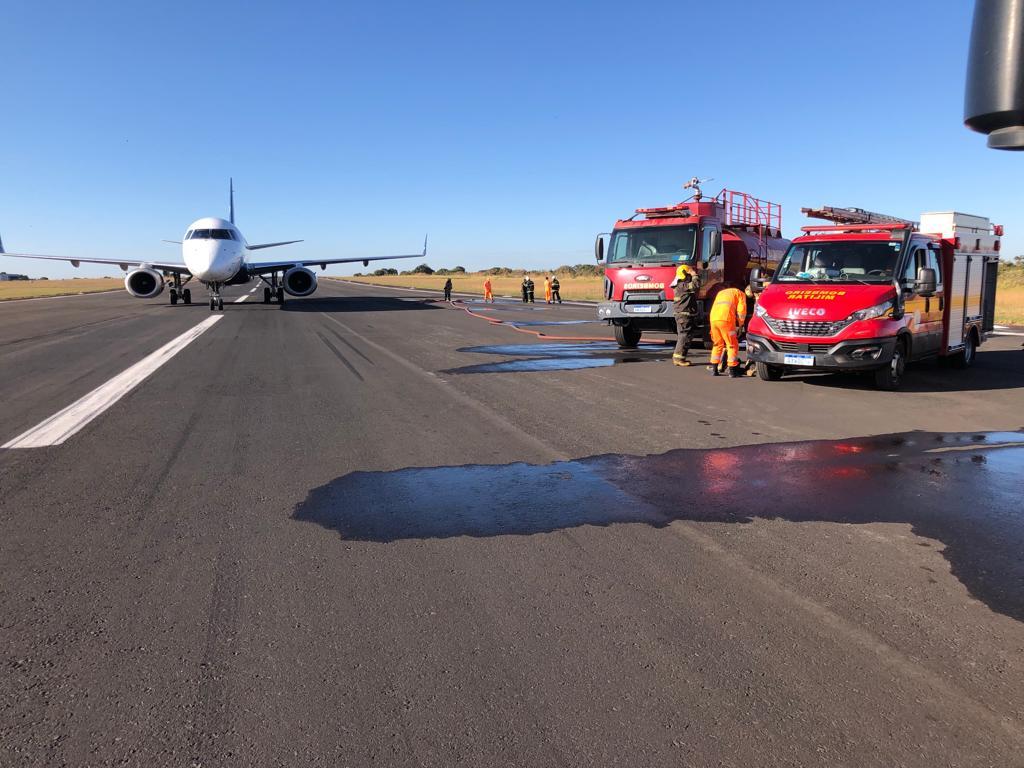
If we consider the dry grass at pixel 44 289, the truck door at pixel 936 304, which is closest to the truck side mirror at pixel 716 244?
the truck door at pixel 936 304

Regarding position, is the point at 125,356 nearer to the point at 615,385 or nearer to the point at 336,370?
the point at 336,370

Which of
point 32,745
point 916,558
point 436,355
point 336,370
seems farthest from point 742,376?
point 32,745

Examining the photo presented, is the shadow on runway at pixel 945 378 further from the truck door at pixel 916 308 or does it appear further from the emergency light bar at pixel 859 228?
the emergency light bar at pixel 859 228

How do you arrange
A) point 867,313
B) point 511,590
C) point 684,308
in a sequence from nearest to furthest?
point 511,590, point 867,313, point 684,308

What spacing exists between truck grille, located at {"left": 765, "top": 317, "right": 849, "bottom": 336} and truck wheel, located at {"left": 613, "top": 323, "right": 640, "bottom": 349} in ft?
16.3

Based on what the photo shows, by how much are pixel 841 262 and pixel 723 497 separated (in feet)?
23.3

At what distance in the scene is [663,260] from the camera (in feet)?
46.9

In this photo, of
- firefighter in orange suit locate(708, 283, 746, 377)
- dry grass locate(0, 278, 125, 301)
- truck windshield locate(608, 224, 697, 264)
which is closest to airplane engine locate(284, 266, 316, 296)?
truck windshield locate(608, 224, 697, 264)

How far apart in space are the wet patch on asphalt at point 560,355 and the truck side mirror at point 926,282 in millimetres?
4618

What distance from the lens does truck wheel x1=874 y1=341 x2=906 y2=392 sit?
9727mm

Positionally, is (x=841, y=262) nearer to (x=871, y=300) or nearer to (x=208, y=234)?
(x=871, y=300)

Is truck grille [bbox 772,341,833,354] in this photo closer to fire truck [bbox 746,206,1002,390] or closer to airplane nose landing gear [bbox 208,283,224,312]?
fire truck [bbox 746,206,1002,390]

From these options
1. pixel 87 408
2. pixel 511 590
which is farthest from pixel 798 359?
pixel 87 408

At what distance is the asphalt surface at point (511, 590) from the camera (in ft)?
8.04
